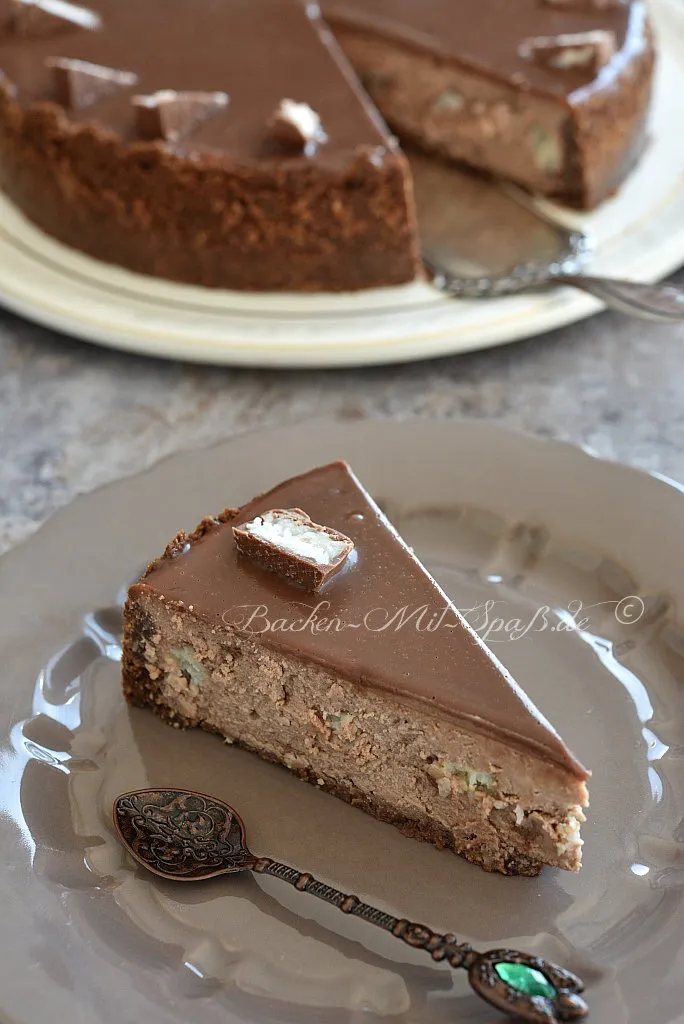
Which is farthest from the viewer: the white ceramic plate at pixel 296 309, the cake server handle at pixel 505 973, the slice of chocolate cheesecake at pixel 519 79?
the slice of chocolate cheesecake at pixel 519 79

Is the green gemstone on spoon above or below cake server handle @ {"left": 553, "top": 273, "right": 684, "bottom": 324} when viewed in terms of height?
below

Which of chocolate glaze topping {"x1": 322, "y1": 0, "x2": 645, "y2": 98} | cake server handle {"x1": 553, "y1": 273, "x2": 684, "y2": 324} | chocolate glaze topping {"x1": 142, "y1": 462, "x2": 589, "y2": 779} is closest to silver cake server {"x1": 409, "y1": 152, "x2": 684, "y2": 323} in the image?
cake server handle {"x1": 553, "y1": 273, "x2": 684, "y2": 324}

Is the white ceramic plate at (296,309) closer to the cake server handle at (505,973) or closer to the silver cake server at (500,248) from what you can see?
the silver cake server at (500,248)

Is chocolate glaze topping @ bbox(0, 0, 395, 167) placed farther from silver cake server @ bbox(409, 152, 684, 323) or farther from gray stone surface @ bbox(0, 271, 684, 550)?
gray stone surface @ bbox(0, 271, 684, 550)

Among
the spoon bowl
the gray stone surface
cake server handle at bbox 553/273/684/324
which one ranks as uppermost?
cake server handle at bbox 553/273/684/324

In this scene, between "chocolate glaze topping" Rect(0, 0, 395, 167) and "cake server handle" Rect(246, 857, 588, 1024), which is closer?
"cake server handle" Rect(246, 857, 588, 1024)

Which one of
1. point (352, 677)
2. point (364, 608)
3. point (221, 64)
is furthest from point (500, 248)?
point (352, 677)

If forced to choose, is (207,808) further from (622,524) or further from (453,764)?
(622,524)

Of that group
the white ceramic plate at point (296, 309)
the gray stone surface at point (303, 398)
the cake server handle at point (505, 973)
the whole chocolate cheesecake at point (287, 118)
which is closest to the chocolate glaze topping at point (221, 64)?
the whole chocolate cheesecake at point (287, 118)
